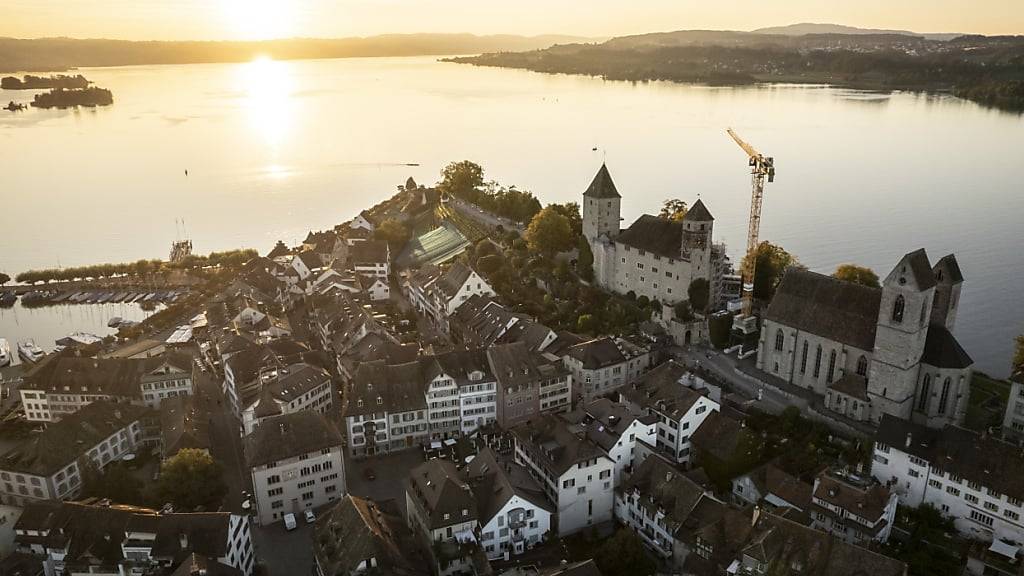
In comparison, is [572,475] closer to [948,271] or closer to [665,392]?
[665,392]

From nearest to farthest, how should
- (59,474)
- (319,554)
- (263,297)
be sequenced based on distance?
1. (319,554)
2. (59,474)
3. (263,297)

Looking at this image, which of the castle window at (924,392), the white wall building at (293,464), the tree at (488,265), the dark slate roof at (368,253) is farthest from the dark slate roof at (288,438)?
the dark slate roof at (368,253)

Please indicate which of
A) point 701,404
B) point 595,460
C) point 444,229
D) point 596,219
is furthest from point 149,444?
point 444,229

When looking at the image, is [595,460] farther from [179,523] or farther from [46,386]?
[46,386]

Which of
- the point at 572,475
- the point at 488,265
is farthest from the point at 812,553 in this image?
the point at 488,265

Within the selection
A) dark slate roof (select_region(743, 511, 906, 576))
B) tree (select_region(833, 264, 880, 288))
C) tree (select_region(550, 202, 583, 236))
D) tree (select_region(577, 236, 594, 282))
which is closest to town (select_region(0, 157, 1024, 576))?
dark slate roof (select_region(743, 511, 906, 576))

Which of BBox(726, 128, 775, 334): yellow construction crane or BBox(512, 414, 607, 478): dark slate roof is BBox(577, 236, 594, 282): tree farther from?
BBox(512, 414, 607, 478): dark slate roof
